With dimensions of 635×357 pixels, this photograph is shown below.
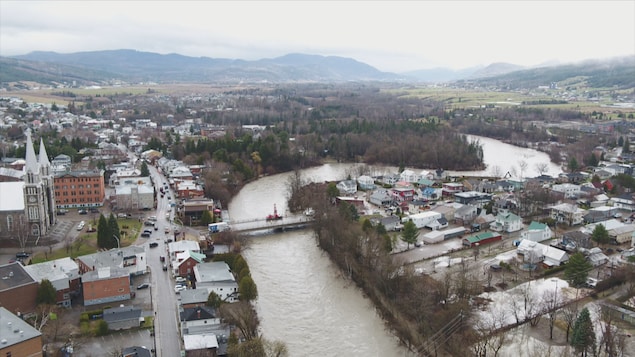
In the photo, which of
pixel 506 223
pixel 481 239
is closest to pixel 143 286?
pixel 481 239

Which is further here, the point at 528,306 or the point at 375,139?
the point at 375,139

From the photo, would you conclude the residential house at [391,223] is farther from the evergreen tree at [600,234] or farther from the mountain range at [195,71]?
the mountain range at [195,71]

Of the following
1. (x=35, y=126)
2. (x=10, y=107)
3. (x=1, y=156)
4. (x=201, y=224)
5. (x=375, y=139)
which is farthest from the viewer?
(x=10, y=107)

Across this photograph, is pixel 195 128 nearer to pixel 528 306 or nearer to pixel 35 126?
pixel 35 126

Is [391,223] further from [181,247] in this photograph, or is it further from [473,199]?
[181,247]

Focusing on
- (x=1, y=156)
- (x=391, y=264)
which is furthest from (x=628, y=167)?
(x=1, y=156)

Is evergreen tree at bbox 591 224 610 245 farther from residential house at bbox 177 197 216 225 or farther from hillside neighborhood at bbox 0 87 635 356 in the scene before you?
residential house at bbox 177 197 216 225
